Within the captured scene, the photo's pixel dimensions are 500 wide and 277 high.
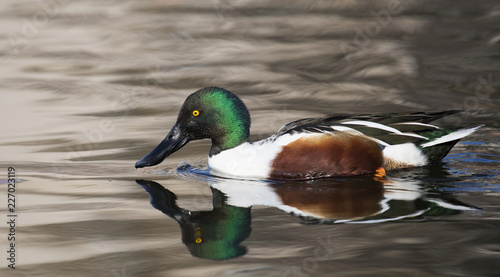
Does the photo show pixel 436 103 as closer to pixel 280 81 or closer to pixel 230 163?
pixel 280 81

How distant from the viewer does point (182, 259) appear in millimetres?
4406

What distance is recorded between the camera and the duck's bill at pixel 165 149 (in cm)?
640

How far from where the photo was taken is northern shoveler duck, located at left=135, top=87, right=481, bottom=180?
6242mm

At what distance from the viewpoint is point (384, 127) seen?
645cm

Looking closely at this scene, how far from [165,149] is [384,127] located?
6.10ft

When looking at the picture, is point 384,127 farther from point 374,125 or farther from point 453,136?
point 453,136

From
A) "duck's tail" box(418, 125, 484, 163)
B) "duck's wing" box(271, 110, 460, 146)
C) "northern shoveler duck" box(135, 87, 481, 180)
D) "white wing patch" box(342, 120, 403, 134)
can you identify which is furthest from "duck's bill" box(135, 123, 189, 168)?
"duck's tail" box(418, 125, 484, 163)

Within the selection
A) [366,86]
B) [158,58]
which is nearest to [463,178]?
[366,86]

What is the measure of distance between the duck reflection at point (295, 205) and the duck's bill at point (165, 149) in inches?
8.1

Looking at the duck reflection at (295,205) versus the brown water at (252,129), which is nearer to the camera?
the brown water at (252,129)

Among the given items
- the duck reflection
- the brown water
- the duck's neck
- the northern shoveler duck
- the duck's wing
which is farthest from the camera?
the duck's neck

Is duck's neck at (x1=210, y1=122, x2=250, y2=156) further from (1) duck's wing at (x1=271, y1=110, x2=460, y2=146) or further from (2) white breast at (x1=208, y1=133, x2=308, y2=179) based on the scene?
(1) duck's wing at (x1=271, y1=110, x2=460, y2=146)

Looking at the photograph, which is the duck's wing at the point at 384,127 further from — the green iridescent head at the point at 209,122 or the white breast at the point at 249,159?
the green iridescent head at the point at 209,122

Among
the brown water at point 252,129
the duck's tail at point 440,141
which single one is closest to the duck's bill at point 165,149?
the brown water at point 252,129
